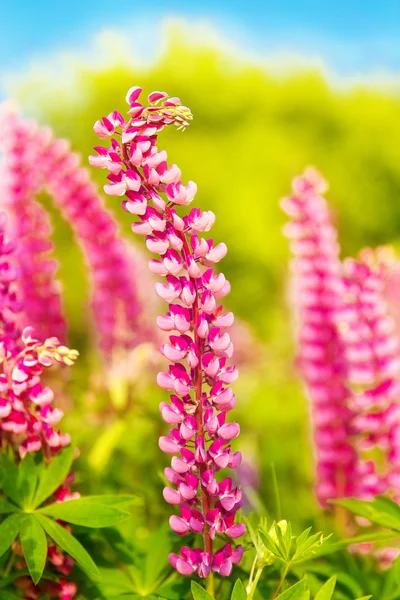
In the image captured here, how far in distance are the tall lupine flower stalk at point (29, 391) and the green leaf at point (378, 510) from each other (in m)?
0.44

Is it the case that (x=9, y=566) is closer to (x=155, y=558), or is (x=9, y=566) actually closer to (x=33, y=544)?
(x=33, y=544)

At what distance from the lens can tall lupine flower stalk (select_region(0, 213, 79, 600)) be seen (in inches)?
46.1

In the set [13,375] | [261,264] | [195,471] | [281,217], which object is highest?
[281,217]

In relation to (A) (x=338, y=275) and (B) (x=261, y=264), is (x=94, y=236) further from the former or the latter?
(B) (x=261, y=264)

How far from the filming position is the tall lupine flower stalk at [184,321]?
1.10 meters

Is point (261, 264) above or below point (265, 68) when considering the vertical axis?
below

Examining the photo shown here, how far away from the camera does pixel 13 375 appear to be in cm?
117

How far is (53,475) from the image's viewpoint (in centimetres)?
125

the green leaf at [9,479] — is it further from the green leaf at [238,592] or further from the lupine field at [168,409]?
the green leaf at [238,592]

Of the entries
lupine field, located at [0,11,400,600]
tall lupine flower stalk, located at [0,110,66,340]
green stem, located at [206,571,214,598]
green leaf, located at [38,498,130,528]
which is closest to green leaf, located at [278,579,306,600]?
lupine field, located at [0,11,400,600]

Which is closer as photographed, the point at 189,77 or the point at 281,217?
the point at 281,217

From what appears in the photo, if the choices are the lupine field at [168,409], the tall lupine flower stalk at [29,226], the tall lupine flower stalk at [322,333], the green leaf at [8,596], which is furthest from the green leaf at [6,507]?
the tall lupine flower stalk at [322,333]

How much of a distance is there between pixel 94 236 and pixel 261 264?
42.4 feet

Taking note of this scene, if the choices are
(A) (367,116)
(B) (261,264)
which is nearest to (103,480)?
(B) (261,264)
